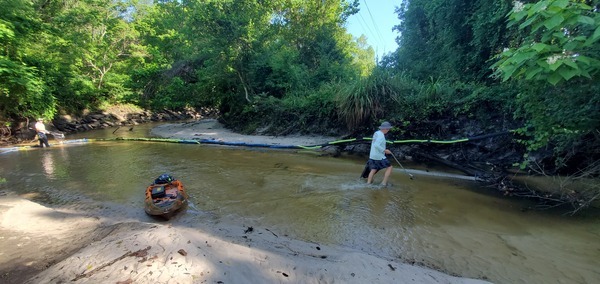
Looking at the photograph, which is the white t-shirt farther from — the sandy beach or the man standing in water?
the sandy beach

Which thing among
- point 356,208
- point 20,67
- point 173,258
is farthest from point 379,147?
point 20,67

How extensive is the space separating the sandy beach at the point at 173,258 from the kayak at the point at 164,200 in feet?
3.01

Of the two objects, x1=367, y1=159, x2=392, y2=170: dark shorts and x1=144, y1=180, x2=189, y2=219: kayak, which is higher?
x1=367, y1=159, x2=392, y2=170: dark shorts

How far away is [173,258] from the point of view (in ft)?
10.8

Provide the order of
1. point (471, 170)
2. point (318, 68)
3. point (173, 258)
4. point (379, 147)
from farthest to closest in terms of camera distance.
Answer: point (318, 68), point (471, 170), point (379, 147), point (173, 258)

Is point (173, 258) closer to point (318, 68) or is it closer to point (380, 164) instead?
point (380, 164)

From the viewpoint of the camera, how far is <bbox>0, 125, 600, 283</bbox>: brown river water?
14.0ft

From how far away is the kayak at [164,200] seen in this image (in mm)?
5695

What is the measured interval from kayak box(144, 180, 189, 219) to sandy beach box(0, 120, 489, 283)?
3.01 ft

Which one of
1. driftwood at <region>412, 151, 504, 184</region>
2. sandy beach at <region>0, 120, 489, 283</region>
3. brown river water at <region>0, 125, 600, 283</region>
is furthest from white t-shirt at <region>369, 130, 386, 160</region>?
sandy beach at <region>0, 120, 489, 283</region>

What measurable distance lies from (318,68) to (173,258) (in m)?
16.1

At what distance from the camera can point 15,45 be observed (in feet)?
46.0

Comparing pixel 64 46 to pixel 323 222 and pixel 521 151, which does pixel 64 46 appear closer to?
pixel 323 222

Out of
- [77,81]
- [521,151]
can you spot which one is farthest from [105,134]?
[521,151]
